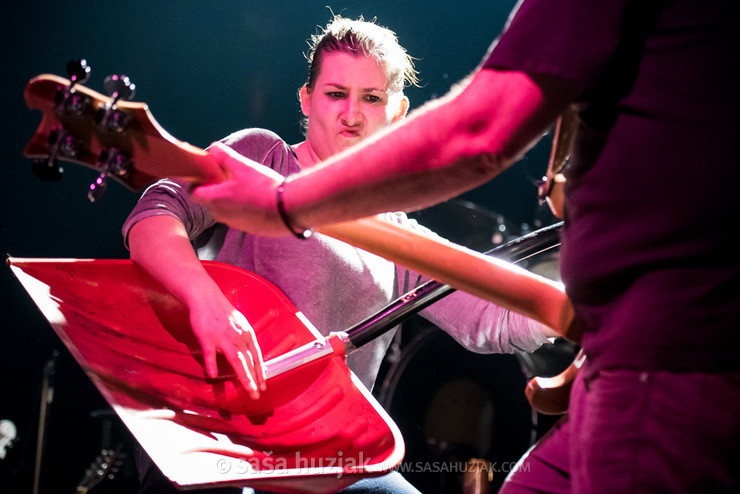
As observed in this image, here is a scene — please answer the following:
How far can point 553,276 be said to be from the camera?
2.65m

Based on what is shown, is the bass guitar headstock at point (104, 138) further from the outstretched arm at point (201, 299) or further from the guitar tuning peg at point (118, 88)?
the outstretched arm at point (201, 299)

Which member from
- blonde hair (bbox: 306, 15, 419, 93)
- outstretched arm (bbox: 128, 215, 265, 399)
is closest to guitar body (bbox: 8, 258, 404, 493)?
outstretched arm (bbox: 128, 215, 265, 399)

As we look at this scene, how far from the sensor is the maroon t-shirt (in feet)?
1.78

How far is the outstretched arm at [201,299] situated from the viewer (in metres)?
1.12

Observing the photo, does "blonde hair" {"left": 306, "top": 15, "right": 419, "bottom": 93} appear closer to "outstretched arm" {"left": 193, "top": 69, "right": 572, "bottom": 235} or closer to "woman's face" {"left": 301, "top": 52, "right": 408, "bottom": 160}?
"woman's face" {"left": 301, "top": 52, "right": 408, "bottom": 160}

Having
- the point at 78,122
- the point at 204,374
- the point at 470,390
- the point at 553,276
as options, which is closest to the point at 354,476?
the point at 204,374

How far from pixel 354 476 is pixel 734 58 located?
29.4 inches

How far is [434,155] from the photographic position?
610 millimetres

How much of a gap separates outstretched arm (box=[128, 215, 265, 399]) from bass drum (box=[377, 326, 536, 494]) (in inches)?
68.9

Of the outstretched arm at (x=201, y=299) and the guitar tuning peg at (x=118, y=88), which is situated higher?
the guitar tuning peg at (x=118, y=88)

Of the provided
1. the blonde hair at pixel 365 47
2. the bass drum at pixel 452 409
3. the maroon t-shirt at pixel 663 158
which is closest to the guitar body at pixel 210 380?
the maroon t-shirt at pixel 663 158

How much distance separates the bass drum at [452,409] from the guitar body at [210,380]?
159cm

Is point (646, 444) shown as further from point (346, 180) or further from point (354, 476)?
point (354, 476)

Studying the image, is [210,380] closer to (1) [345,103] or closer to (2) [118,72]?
(1) [345,103]
